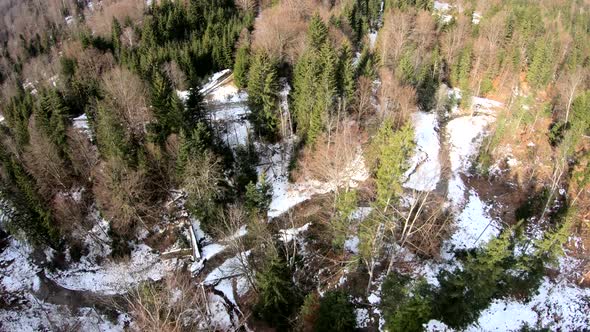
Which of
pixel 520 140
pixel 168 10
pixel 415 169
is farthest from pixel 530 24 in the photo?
pixel 168 10

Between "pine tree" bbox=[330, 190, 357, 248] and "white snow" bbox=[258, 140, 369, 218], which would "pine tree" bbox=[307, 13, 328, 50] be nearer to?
"white snow" bbox=[258, 140, 369, 218]

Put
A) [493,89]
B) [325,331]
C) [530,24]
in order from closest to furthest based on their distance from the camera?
[325,331]
[493,89]
[530,24]

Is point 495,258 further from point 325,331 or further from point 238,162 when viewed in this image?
point 238,162

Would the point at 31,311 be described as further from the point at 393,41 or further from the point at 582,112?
the point at 582,112

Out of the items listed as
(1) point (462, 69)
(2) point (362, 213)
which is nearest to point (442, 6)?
(1) point (462, 69)

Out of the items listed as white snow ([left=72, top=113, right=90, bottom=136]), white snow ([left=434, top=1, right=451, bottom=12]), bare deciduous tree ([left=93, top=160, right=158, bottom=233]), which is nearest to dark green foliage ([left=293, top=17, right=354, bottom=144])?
bare deciduous tree ([left=93, top=160, right=158, bottom=233])
